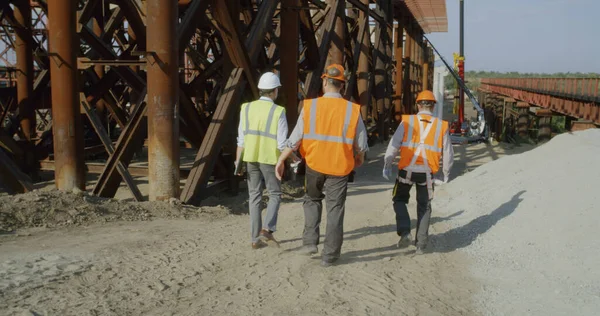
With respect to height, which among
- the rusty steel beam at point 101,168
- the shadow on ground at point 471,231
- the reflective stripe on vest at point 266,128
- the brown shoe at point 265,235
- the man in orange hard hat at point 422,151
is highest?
the reflective stripe on vest at point 266,128

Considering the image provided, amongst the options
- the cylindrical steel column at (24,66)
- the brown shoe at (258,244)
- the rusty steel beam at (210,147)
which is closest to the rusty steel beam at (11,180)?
the rusty steel beam at (210,147)

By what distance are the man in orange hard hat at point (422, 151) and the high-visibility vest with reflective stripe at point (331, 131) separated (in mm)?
719

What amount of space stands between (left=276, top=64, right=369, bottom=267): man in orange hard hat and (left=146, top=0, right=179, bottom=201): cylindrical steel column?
2.09 metres

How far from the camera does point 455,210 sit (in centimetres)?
777

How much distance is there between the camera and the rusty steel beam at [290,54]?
31.4 feet

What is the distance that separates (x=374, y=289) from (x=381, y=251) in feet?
4.01

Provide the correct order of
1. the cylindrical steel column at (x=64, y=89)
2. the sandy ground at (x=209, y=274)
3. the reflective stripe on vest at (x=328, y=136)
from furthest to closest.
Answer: the cylindrical steel column at (x=64, y=89), the reflective stripe on vest at (x=328, y=136), the sandy ground at (x=209, y=274)

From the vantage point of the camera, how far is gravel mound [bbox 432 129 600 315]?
4.54m

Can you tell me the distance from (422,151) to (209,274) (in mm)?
2321

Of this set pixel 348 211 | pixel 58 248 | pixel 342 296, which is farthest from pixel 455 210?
pixel 58 248

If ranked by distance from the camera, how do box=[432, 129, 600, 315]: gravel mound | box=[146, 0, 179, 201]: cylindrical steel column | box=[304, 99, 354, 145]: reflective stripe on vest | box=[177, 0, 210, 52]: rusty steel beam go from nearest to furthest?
box=[432, 129, 600, 315]: gravel mound → box=[304, 99, 354, 145]: reflective stripe on vest → box=[146, 0, 179, 201]: cylindrical steel column → box=[177, 0, 210, 52]: rusty steel beam

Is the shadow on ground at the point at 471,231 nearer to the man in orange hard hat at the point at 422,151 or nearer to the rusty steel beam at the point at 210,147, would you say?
the man in orange hard hat at the point at 422,151

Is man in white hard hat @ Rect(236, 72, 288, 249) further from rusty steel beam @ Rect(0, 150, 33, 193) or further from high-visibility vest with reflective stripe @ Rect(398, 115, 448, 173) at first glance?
rusty steel beam @ Rect(0, 150, 33, 193)

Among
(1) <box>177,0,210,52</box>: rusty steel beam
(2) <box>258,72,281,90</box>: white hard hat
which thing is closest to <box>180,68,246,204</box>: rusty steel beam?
(1) <box>177,0,210,52</box>: rusty steel beam
